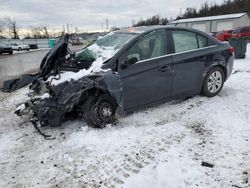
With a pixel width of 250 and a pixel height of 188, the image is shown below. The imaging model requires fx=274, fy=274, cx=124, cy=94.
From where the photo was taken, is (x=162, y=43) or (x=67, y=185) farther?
(x=162, y=43)

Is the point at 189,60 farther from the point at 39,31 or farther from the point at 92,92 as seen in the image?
the point at 39,31

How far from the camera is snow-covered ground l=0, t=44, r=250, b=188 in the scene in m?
3.37

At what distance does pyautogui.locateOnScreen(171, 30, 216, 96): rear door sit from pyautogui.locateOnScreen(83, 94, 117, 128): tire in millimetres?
1409

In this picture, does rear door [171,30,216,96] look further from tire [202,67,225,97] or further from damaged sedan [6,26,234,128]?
tire [202,67,225,97]

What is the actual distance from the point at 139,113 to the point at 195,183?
239 cm

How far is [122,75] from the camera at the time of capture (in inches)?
187

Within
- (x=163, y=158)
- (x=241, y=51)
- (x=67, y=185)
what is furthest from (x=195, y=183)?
(x=241, y=51)

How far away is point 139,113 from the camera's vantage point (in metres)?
5.43

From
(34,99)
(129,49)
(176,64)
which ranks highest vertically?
(129,49)

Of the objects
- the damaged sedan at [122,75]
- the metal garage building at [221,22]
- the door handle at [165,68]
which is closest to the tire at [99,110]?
the damaged sedan at [122,75]

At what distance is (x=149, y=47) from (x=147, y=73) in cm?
54

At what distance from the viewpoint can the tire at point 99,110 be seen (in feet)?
15.4

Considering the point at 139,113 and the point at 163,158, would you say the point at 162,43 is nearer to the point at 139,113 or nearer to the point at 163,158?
the point at 139,113

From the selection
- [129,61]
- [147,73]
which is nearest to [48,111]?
[129,61]
